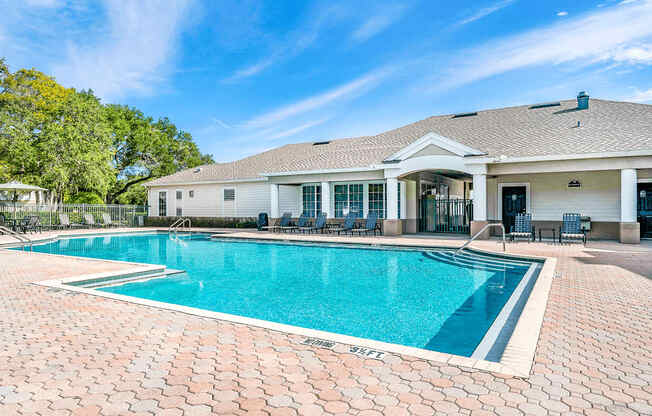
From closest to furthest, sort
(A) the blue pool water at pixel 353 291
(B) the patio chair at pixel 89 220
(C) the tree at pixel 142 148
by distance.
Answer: (A) the blue pool water at pixel 353 291
(B) the patio chair at pixel 89 220
(C) the tree at pixel 142 148

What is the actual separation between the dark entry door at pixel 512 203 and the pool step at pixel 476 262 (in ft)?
18.5

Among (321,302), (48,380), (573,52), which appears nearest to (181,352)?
(48,380)

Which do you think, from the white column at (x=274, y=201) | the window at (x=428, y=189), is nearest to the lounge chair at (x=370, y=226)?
the window at (x=428, y=189)

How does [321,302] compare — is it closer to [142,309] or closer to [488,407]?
[142,309]

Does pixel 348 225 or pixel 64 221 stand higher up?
pixel 64 221

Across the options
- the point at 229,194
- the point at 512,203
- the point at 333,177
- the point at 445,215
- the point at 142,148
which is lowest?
the point at 445,215

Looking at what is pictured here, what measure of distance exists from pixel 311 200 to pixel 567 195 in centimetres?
1173

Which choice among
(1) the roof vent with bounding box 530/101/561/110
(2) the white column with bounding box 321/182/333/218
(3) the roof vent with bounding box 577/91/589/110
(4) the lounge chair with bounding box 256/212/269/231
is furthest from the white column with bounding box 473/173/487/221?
(4) the lounge chair with bounding box 256/212/269/231

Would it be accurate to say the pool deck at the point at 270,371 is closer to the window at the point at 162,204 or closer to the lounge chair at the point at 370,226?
the lounge chair at the point at 370,226

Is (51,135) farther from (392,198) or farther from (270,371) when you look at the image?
(270,371)

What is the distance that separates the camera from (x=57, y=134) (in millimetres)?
25109

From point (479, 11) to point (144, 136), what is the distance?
30.0m

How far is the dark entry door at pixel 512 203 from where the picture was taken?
16484 millimetres

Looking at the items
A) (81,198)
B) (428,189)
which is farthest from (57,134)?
(428,189)
